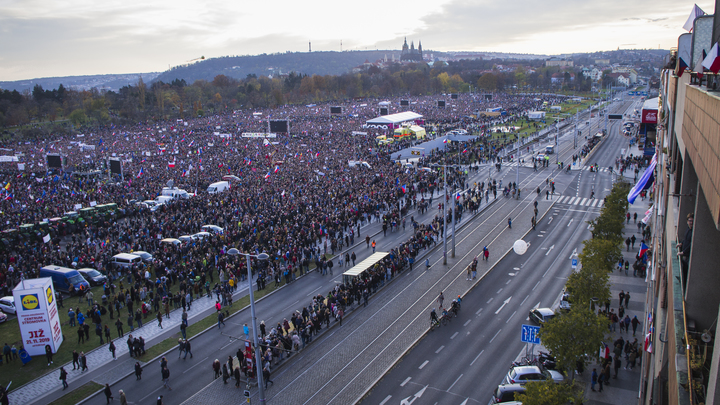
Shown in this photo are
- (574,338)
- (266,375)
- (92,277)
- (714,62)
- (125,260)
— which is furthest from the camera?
(125,260)

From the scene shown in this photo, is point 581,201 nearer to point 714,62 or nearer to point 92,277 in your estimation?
point 714,62

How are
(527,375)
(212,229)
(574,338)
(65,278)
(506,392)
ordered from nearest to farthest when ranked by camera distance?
1. (574,338)
2. (506,392)
3. (527,375)
4. (65,278)
5. (212,229)

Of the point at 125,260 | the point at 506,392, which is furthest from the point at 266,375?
the point at 125,260

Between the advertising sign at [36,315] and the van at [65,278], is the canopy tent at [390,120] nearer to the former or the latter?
the van at [65,278]

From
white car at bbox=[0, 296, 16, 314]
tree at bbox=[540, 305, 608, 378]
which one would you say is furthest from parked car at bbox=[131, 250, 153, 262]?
tree at bbox=[540, 305, 608, 378]

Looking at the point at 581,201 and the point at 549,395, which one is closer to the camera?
the point at 549,395

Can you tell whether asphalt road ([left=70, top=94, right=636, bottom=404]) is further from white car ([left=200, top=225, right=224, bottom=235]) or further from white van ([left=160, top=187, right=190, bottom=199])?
white van ([left=160, top=187, right=190, bottom=199])

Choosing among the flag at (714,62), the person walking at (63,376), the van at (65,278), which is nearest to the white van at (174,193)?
the van at (65,278)

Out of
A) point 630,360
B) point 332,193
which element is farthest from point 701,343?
point 332,193
